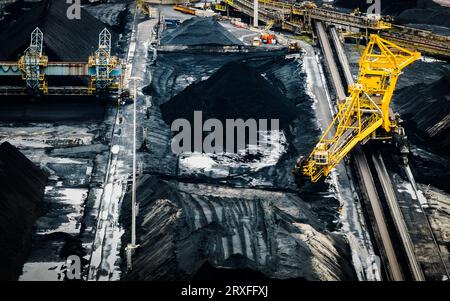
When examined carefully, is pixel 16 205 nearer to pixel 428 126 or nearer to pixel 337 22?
pixel 428 126

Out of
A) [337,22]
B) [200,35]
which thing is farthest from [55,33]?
[337,22]

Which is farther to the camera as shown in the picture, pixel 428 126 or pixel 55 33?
pixel 55 33

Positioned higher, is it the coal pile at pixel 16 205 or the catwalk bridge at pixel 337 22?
the catwalk bridge at pixel 337 22

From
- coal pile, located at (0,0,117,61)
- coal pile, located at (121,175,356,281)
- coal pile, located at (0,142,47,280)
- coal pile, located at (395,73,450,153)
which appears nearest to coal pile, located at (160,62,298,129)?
coal pile, located at (121,175,356,281)

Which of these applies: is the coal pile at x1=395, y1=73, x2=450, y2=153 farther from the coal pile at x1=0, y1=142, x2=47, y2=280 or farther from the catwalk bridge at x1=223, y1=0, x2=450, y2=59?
the coal pile at x1=0, y1=142, x2=47, y2=280

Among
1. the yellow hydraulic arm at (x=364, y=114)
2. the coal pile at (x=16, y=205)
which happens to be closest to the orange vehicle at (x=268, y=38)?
the yellow hydraulic arm at (x=364, y=114)

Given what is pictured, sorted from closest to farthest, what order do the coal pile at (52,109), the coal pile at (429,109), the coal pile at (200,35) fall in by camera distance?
the coal pile at (429,109) < the coal pile at (52,109) < the coal pile at (200,35)

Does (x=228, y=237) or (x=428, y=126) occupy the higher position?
(x=428, y=126)

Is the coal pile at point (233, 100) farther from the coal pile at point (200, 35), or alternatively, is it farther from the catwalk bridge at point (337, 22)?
the catwalk bridge at point (337, 22)
